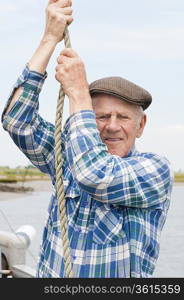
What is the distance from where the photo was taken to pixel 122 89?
2.20 m

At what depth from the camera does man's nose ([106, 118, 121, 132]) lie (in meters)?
2.16

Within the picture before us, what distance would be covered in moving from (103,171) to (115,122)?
9.3 inches

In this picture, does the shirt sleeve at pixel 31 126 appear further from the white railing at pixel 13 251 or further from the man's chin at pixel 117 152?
the white railing at pixel 13 251

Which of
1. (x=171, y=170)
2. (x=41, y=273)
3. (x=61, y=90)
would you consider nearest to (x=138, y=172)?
(x=171, y=170)

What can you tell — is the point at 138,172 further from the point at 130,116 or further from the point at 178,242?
the point at 178,242

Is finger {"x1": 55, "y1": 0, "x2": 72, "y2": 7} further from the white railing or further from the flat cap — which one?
the white railing

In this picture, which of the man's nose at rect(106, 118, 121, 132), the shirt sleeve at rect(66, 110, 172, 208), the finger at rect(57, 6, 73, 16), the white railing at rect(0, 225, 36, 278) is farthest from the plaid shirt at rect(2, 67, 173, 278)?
the white railing at rect(0, 225, 36, 278)

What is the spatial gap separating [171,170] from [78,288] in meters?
0.48

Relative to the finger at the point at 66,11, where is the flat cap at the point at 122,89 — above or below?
below

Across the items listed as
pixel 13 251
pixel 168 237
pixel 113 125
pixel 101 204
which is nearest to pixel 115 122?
pixel 113 125

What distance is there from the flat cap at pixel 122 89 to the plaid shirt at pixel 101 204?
17 cm

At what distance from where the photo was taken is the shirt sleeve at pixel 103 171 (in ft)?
6.56

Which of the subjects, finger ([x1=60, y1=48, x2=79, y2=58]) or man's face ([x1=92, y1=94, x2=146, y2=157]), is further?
man's face ([x1=92, y1=94, x2=146, y2=157])

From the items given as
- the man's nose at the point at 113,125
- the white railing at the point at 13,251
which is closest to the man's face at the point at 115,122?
the man's nose at the point at 113,125
